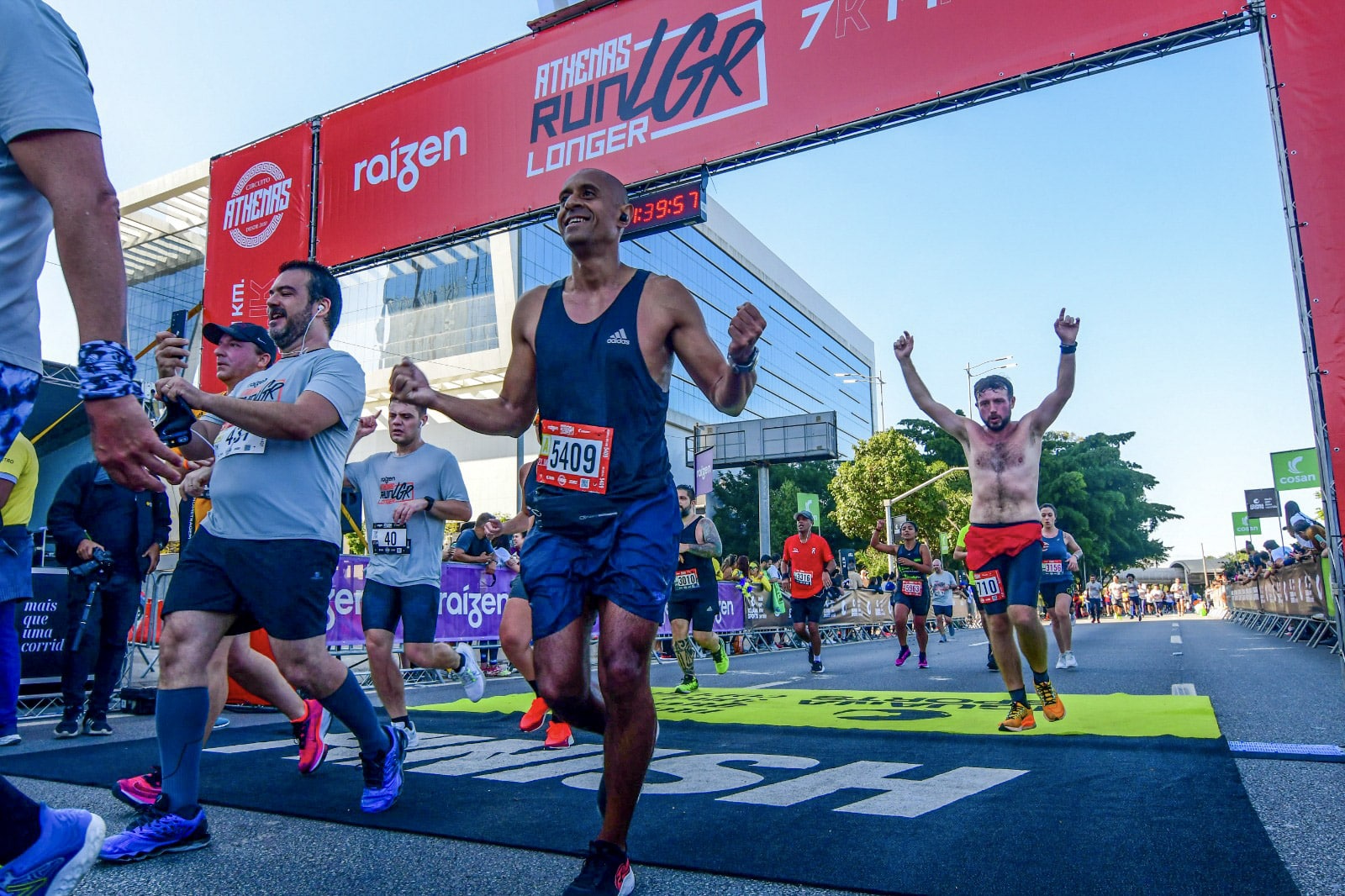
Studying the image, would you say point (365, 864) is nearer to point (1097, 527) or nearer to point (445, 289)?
point (445, 289)

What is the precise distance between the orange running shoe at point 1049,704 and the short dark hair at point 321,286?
14.1 feet

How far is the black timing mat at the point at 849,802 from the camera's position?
8.05 feet

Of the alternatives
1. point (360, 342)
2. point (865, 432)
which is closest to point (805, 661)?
point (360, 342)

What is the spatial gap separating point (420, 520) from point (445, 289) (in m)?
Result: 41.2

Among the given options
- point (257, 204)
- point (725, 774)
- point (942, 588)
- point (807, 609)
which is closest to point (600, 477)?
point (725, 774)

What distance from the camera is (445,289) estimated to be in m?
44.1

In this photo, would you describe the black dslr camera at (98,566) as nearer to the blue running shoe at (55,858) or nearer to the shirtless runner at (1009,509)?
the blue running shoe at (55,858)

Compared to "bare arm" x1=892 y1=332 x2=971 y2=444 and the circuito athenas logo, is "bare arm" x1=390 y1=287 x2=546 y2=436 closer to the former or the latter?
"bare arm" x1=892 y1=332 x2=971 y2=444

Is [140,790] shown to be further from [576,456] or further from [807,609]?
[807,609]

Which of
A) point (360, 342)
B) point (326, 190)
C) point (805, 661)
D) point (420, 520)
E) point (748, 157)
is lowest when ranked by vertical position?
point (805, 661)

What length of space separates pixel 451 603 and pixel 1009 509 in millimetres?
6958

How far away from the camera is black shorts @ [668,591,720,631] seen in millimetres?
8477

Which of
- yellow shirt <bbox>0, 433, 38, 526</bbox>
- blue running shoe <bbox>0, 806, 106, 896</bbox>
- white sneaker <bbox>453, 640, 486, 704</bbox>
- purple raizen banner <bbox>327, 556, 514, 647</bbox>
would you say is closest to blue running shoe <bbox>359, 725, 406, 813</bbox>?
blue running shoe <bbox>0, 806, 106, 896</bbox>

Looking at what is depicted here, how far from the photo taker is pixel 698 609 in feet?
28.0
